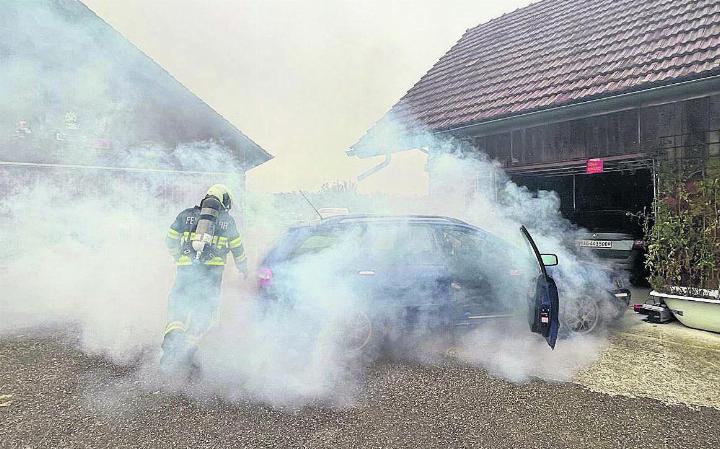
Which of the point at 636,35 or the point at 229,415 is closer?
the point at 229,415

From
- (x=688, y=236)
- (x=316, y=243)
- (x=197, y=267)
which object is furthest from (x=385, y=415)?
(x=688, y=236)

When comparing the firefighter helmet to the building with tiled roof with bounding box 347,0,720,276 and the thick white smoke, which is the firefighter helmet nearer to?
the thick white smoke

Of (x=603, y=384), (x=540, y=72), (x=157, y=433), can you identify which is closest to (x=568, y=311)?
(x=603, y=384)

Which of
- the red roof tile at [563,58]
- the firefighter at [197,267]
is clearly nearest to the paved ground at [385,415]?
the firefighter at [197,267]

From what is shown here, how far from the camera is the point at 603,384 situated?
370cm

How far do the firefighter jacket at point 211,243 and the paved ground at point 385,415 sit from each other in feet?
3.64

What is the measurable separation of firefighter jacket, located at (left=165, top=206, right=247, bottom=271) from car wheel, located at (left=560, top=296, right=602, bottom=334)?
347 cm

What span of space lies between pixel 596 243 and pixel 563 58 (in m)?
3.28

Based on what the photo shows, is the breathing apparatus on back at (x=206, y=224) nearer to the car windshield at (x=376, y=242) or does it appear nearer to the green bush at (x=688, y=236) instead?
the car windshield at (x=376, y=242)

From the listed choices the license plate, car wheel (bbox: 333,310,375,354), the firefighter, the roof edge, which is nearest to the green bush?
the roof edge

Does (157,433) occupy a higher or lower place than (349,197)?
lower

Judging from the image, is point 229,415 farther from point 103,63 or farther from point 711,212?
point 103,63

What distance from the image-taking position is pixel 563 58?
814cm

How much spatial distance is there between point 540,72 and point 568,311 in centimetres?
496
